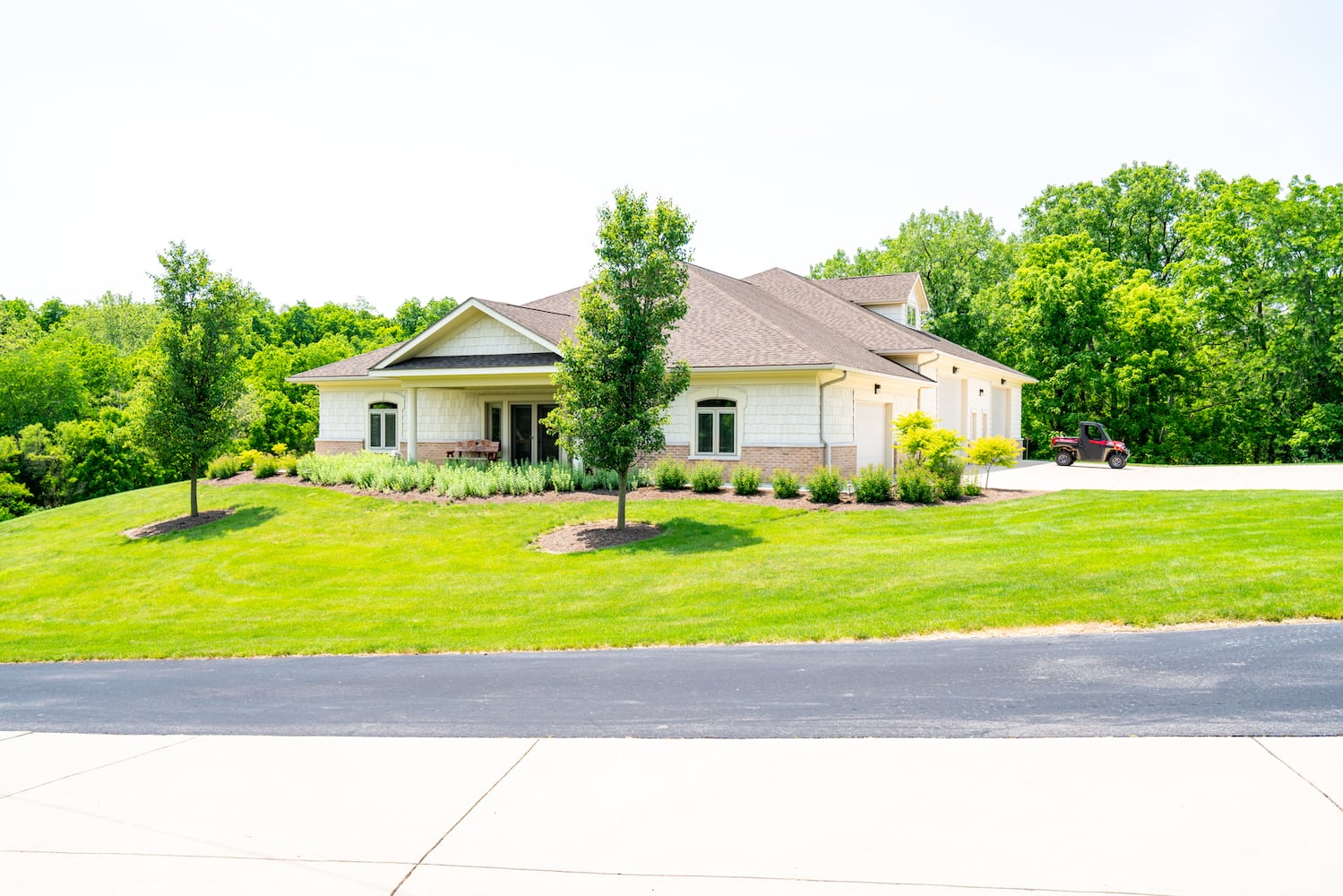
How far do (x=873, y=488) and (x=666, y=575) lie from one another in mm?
7487

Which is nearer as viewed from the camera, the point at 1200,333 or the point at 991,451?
the point at 991,451

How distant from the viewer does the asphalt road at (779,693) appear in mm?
6910

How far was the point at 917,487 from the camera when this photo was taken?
21.5 metres

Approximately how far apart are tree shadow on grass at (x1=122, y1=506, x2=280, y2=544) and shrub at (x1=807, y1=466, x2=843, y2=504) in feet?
47.5

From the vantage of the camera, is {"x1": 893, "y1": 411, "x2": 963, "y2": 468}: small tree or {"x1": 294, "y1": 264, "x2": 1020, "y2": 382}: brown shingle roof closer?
{"x1": 893, "y1": 411, "x2": 963, "y2": 468}: small tree

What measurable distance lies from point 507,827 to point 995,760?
10.2 ft

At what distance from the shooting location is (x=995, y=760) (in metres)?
5.95

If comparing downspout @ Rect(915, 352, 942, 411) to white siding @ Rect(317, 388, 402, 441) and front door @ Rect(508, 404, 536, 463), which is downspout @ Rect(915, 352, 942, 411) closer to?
front door @ Rect(508, 404, 536, 463)

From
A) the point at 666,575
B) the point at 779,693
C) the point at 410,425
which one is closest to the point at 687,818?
the point at 779,693

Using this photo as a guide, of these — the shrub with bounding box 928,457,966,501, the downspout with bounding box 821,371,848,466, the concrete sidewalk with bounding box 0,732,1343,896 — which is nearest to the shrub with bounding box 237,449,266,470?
the downspout with bounding box 821,371,848,466

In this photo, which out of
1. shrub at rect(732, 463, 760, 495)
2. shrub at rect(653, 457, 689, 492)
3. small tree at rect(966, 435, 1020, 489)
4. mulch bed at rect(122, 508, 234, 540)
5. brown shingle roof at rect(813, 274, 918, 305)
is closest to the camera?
small tree at rect(966, 435, 1020, 489)

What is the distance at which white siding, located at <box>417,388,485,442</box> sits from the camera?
3109 centimetres

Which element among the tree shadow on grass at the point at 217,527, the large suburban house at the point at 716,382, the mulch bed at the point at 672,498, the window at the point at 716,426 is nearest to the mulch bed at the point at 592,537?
the mulch bed at the point at 672,498

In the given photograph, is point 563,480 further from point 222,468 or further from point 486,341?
point 222,468
